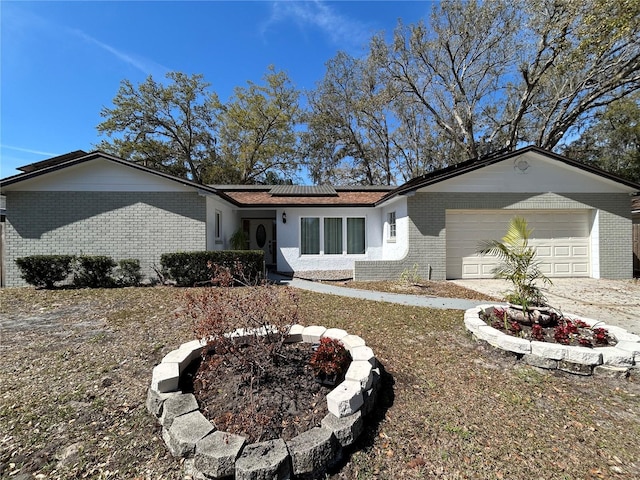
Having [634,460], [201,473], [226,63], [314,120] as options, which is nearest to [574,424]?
[634,460]

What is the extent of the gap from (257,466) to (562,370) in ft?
13.6

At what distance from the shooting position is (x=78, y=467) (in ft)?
7.54

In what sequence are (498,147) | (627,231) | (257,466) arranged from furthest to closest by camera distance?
(498,147), (627,231), (257,466)

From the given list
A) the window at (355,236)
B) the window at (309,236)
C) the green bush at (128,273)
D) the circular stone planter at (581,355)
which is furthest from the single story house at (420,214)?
the circular stone planter at (581,355)

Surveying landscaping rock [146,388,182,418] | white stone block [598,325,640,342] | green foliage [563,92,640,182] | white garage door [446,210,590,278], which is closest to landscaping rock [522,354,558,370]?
white stone block [598,325,640,342]

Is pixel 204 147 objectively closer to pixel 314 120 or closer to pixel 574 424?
pixel 314 120

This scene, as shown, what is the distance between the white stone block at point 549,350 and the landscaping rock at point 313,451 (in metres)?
3.29

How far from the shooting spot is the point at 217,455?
6.84 ft

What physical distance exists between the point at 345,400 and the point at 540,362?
314 centimetres

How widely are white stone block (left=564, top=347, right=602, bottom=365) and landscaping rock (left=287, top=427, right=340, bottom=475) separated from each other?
351 cm

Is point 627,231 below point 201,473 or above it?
above

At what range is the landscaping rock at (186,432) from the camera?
2.27m

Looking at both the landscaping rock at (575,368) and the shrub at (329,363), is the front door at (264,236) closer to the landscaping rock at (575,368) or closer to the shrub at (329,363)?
the shrub at (329,363)

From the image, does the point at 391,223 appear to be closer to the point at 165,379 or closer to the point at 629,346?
the point at 629,346
